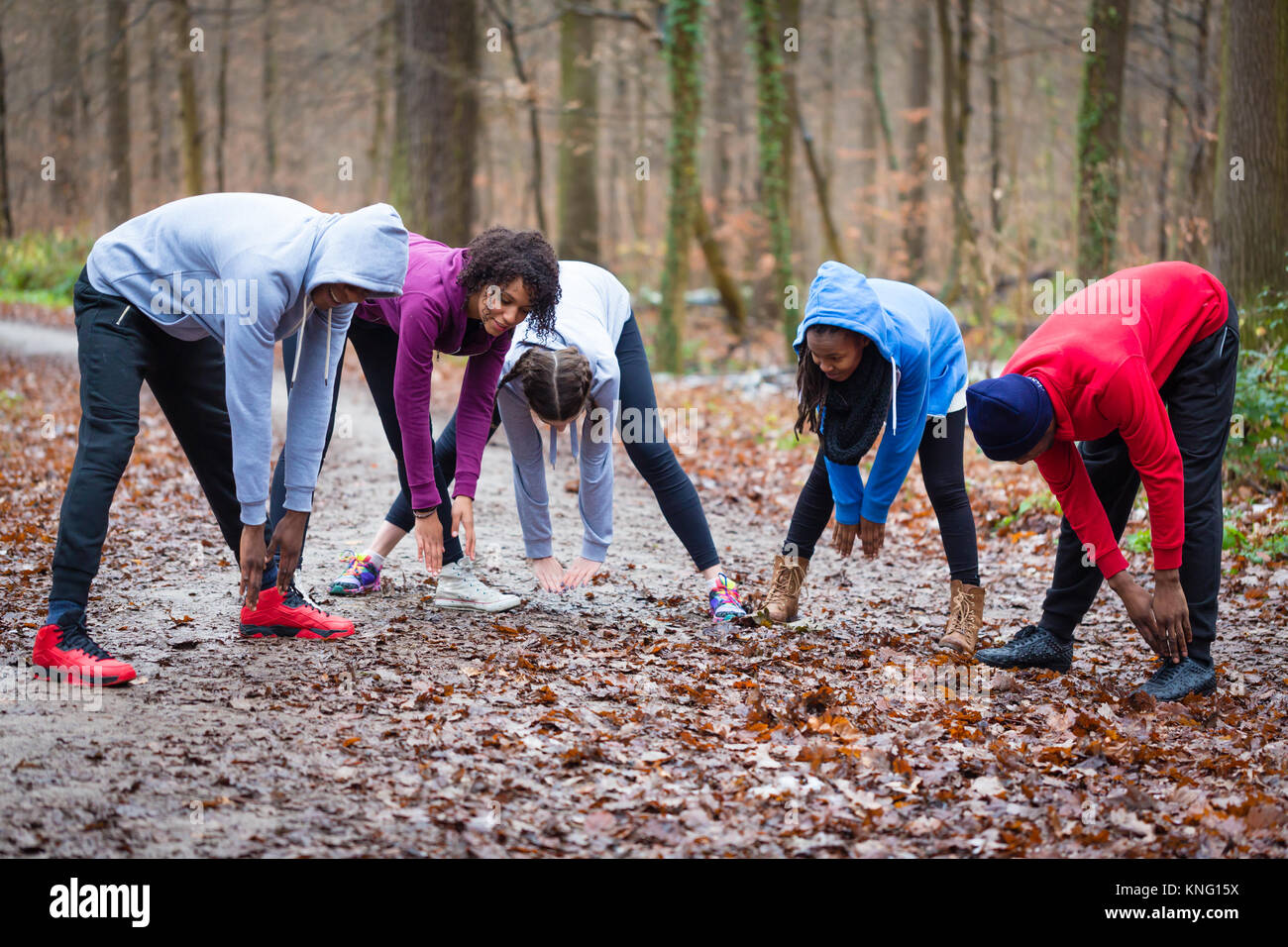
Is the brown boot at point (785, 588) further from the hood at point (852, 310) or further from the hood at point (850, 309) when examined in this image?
the hood at point (850, 309)

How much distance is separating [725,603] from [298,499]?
1907 mm

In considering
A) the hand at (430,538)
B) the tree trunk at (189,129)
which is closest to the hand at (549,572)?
the hand at (430,538)

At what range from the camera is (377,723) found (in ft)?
10.8

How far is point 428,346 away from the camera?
373 centimetres

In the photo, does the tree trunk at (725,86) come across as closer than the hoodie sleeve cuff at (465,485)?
No

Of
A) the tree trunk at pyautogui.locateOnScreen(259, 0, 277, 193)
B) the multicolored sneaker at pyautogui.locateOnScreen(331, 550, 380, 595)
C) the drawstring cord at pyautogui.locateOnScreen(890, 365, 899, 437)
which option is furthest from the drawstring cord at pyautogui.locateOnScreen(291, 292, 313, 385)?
the tree trunk at pyautogui.locateOnScreen(259, 0, 277, 193)

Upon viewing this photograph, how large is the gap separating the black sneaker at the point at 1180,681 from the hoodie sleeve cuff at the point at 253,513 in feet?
10.6

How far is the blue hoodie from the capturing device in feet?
12.3

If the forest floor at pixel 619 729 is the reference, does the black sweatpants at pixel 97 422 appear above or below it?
above

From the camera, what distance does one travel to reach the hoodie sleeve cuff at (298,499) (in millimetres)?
3666

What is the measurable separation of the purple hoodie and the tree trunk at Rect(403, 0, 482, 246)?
9.19 m

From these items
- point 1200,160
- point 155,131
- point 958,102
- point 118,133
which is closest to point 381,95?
point 118,133

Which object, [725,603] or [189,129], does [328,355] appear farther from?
[189,129]
